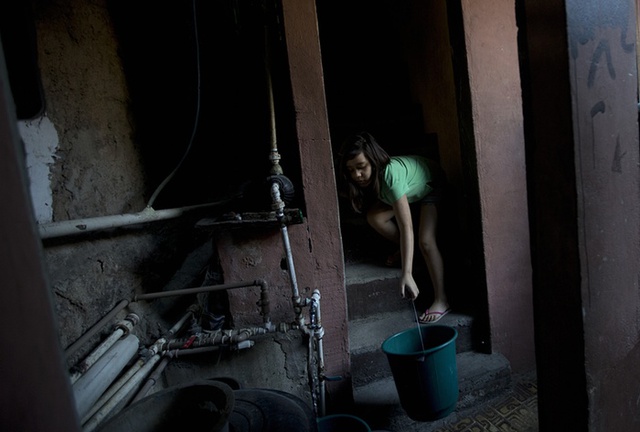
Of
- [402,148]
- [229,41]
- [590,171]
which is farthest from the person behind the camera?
[402,148]

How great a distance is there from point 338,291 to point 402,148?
7.20 ft

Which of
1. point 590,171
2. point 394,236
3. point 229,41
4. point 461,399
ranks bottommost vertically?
point 461,399

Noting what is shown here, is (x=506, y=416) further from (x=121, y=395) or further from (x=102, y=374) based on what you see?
(x=102, y=374)

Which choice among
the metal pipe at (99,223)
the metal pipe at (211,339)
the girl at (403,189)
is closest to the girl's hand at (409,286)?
the girl at (403,189)

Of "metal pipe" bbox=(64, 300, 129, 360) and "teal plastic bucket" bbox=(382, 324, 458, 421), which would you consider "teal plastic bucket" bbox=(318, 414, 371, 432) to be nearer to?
"teal plastic bucket" bbox=(382, 324, 458, 421)

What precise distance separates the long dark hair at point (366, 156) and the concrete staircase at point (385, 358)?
2.39 ft

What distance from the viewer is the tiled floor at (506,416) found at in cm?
254

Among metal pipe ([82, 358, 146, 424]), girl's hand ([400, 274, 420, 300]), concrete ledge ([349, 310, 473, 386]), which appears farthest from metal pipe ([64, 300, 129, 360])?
girl's hand ([400, 274, 420, 300])

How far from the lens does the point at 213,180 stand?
329 centimetres

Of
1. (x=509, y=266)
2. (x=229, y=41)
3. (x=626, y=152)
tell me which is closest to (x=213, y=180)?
(x=229, y=41)

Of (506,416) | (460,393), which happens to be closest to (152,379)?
(460,393)

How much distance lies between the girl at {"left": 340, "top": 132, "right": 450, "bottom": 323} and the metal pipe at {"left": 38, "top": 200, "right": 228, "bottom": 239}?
4.38 feet

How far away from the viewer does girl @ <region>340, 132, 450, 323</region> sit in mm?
2986

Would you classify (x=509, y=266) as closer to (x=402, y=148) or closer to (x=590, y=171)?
(x=402, y=148)
